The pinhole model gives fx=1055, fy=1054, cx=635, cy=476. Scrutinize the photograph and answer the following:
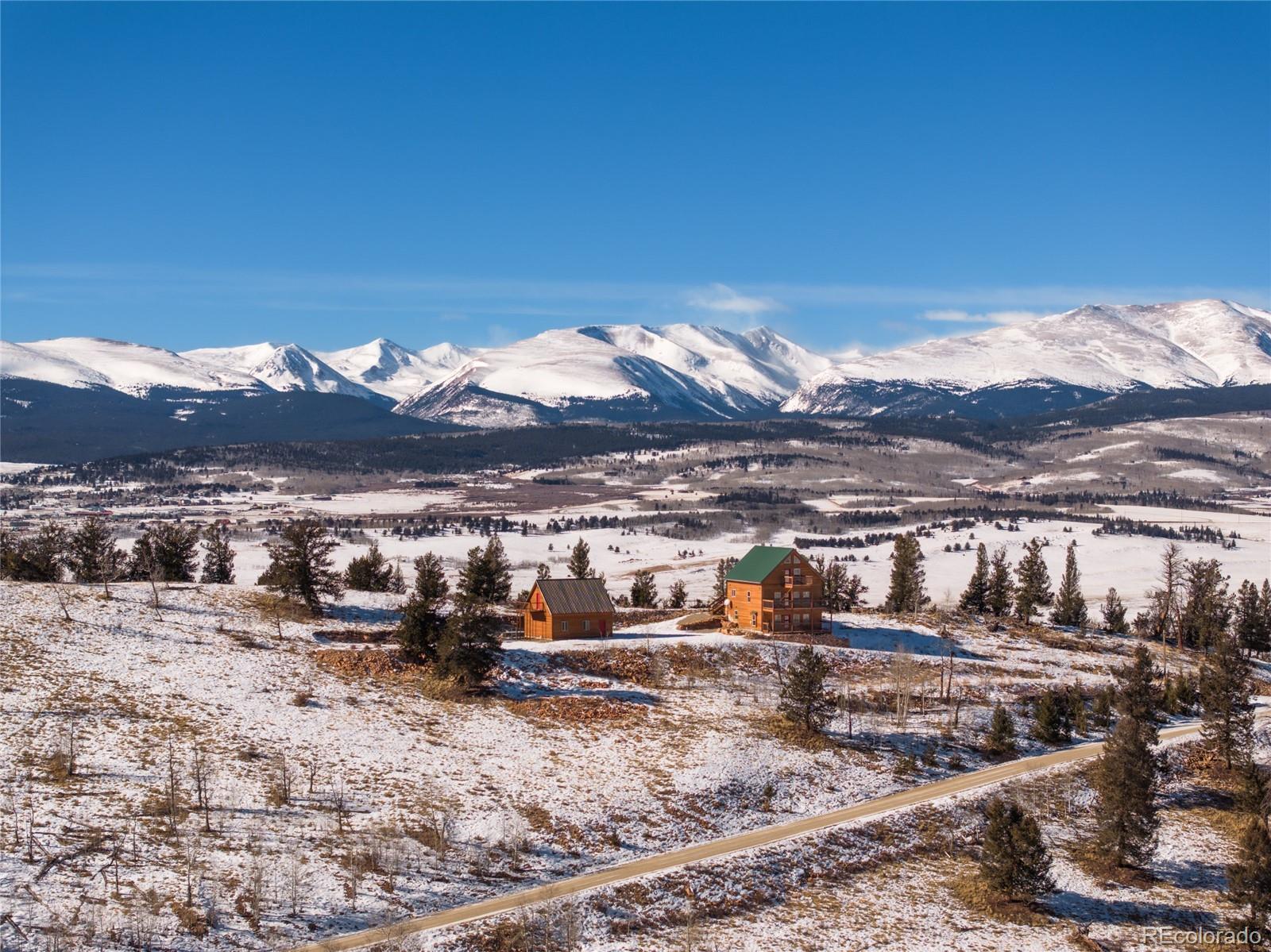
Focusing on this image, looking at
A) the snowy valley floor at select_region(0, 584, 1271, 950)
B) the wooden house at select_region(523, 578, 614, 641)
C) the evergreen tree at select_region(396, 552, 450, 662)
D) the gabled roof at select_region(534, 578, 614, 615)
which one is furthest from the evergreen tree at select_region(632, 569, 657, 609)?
the evergreen tree at select_region(396, 552, 450, 662)

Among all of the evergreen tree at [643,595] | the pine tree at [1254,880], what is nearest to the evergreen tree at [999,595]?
the evergreen tree at [643,595]

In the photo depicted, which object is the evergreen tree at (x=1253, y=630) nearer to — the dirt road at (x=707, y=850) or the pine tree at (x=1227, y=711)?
the pine tree at (x=1227, y=711)

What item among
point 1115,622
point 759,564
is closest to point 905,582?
point 1115,622

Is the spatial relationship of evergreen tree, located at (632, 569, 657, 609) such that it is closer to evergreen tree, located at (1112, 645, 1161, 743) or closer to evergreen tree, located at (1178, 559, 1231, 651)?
evergreen tree, located at (1112, 645, 1161, 743)

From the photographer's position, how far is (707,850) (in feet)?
166

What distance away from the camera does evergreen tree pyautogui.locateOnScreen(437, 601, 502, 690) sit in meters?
67.9

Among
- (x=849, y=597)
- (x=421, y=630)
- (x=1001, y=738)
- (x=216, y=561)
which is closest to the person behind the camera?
(x=1001, y=738)

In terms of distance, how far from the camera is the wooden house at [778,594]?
97062 millimetres

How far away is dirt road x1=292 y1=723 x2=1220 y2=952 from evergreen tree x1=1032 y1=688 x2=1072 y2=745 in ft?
4.70

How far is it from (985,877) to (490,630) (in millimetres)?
33614

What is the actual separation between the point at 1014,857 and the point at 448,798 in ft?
88.0

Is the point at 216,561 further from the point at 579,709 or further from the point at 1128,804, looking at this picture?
the point at 1128,804

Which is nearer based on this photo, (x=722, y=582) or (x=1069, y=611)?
Result: (x=722, y=582)

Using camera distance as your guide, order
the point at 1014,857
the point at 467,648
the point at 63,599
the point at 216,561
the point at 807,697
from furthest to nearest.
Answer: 1. the point at 216,561
2. the point at 63,599
3. the point at 467,648
4. the point at 807,697
5. the point at 1014,857
